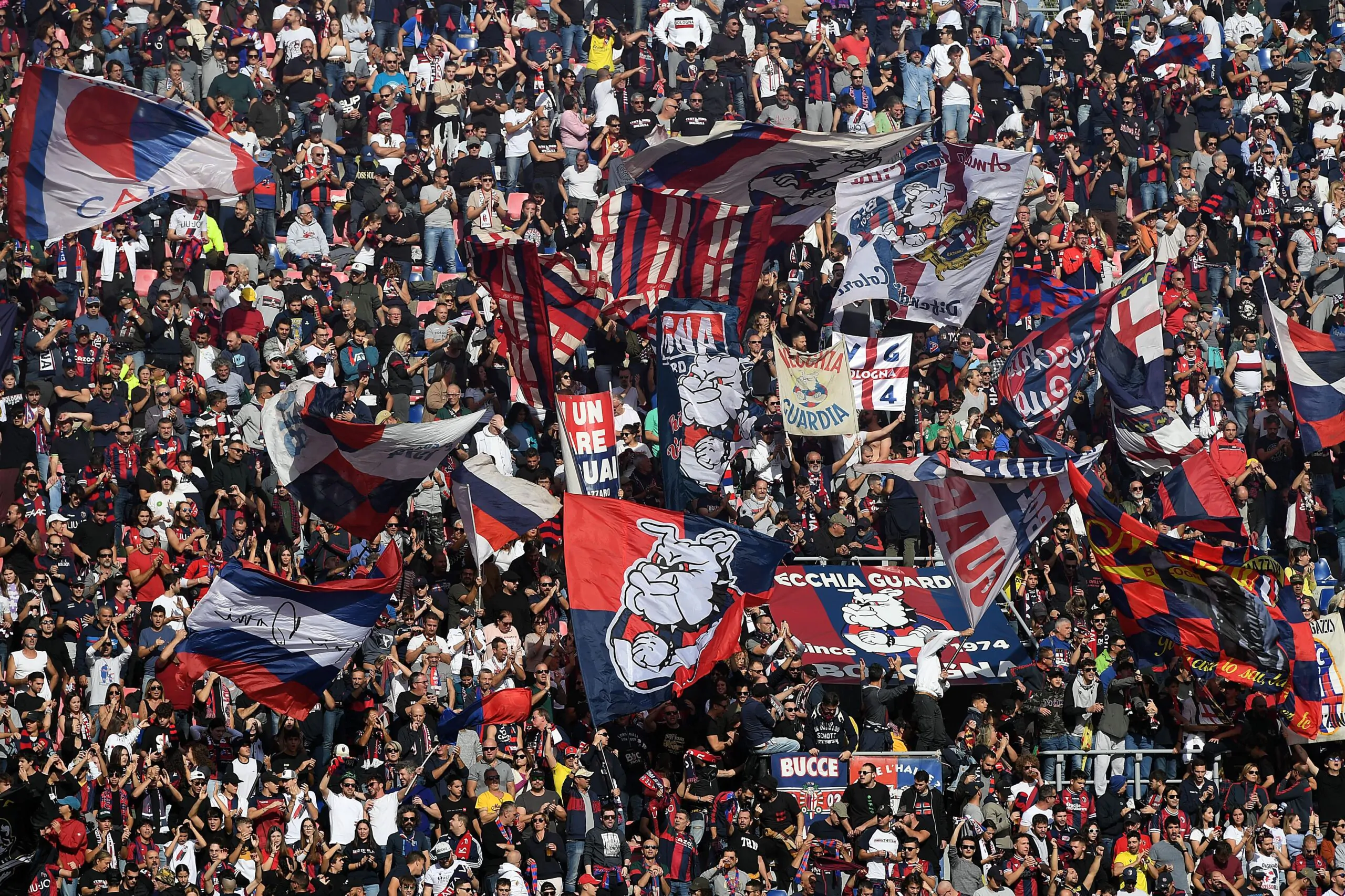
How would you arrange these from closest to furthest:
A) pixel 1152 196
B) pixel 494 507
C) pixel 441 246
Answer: pixel 494 507
pixel 441 246
pixel 1152 196

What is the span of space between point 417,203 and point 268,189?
162cm

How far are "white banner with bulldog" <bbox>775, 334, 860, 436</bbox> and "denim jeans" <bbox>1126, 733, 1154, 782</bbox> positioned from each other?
4174mm

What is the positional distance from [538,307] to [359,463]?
2.74 metres

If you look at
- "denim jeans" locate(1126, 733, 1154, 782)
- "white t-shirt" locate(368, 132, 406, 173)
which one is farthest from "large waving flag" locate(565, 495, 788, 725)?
"white t-shirt" locate(368, 132, 406, 173)

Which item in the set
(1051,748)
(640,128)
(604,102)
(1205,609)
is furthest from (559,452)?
(604,102)

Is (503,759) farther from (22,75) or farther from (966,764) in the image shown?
(22,75)

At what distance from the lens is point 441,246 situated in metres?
27.7

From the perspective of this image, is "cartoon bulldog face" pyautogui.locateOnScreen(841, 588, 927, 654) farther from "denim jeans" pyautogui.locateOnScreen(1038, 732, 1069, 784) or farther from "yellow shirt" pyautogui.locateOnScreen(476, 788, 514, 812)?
"yellow shirt" pyautogui.locateOnScreen(476, 788, 514, 812)

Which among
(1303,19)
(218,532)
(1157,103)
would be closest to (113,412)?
(218,532)

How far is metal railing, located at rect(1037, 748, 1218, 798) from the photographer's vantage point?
75.0 ft

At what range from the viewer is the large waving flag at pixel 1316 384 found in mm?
26125

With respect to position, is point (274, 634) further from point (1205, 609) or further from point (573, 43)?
point (573, 43)

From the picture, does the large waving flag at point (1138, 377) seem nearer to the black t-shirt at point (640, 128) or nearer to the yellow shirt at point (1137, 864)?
the yellow shirt at point (1137, 864)

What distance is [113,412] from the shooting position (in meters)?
24.3
